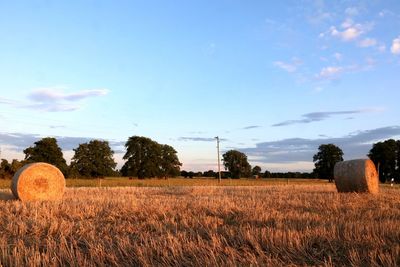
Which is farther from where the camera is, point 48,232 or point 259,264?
point 48,232

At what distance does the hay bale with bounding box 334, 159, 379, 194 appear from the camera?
2205 centimetres

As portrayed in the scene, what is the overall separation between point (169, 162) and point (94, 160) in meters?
16.6

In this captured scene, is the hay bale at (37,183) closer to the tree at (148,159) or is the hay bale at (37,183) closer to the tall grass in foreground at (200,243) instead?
the tall grass in foreground at (200,243)

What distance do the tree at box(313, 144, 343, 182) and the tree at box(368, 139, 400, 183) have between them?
8.26 meters

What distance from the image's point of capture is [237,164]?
111m

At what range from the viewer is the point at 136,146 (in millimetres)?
86312

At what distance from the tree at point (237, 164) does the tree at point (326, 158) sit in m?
24.5

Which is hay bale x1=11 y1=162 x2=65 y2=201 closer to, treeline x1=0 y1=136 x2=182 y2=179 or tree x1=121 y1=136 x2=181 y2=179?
treeline x1=0 y1=136 x2=182 y2=179

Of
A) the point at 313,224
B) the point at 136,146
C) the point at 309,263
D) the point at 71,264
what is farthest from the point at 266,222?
the point at 136,146

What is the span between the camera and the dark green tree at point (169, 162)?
8750 cm

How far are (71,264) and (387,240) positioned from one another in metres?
4.57

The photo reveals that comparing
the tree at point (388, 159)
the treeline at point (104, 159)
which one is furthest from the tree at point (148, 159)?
the tree at point (388, 159)

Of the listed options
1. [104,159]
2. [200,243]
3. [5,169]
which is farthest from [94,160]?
[200,243]

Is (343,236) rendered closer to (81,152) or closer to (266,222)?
(266,222)
